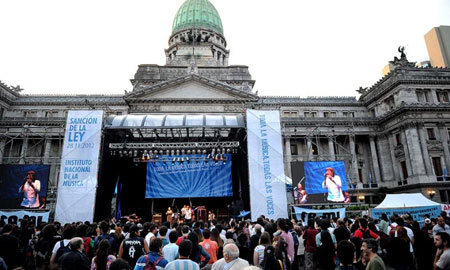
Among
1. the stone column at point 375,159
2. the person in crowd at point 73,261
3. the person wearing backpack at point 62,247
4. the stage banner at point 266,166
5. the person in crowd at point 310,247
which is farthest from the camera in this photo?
the stone column at point 375,159

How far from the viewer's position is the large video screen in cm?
1739

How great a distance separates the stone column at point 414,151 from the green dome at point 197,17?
46.6 meters

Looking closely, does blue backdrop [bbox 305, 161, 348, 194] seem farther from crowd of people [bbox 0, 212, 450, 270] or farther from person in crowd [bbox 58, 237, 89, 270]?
person in crowd [bbox 58, 237, 89, 270]

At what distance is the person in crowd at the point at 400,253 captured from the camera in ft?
24.3

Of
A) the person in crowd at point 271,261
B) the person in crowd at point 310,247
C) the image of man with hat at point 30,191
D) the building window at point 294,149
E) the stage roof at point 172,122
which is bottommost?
the person in crowd at point 310,247

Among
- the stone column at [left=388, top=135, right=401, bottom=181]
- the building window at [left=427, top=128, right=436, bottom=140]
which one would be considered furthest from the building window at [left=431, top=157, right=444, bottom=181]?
the stone column at [left=388, top=135, right=401, bottom=181]

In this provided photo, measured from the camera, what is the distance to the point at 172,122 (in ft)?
63.5

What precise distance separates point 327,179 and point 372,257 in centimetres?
1646

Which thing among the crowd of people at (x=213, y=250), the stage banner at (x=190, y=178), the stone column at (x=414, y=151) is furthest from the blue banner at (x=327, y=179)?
the stone column at (x=414, y=151)

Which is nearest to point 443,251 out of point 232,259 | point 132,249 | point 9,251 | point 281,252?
point 281,252

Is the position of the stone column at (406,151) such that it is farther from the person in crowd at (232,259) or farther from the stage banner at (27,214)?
the stage banner at (27,214)

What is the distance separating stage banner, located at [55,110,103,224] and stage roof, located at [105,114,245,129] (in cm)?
138

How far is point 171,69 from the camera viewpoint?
44.0m

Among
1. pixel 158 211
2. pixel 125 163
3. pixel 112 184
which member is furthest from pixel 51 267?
pixel 158 211
